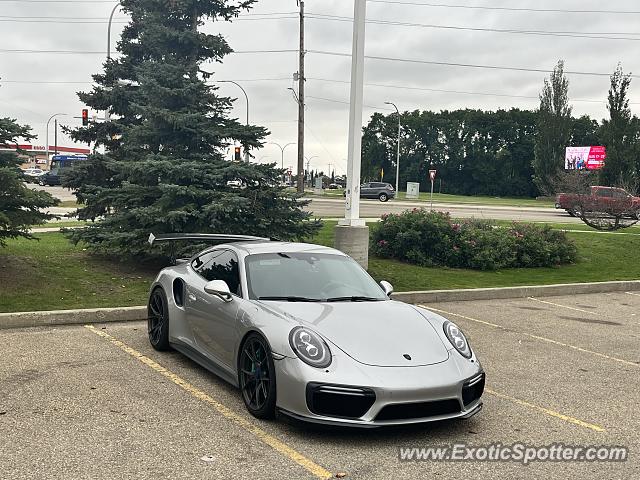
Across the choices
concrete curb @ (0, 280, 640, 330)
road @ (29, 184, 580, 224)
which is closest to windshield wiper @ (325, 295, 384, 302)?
concrete curb @ (0, 280, 640, 330)

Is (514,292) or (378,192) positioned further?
(378,192)

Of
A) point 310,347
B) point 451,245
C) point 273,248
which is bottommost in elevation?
point 451,245

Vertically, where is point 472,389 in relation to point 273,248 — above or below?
below

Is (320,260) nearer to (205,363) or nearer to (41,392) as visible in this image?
(205,363)

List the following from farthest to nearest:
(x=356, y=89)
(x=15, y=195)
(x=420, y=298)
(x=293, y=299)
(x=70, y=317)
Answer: (x=356, y=89), (x=420, y=298), (x=15, y=195), (x=70, y=317), (x=293, y=299)

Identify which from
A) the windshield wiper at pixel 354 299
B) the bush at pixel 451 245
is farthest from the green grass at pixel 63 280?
the bush at pixel 451 245

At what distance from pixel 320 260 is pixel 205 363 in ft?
4.73

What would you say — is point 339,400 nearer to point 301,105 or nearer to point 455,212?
point 455,212

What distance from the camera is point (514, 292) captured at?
12555 mm

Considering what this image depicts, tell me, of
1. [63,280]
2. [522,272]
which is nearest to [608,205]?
[522,272]

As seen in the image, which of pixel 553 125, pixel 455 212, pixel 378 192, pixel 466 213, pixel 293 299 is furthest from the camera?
pixel 553 125

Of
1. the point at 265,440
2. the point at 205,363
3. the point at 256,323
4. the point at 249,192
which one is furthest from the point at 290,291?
the point at 249,192

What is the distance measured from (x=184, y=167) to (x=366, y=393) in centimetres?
766

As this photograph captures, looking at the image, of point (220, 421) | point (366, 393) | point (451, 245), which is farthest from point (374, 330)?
point (451, 245)
